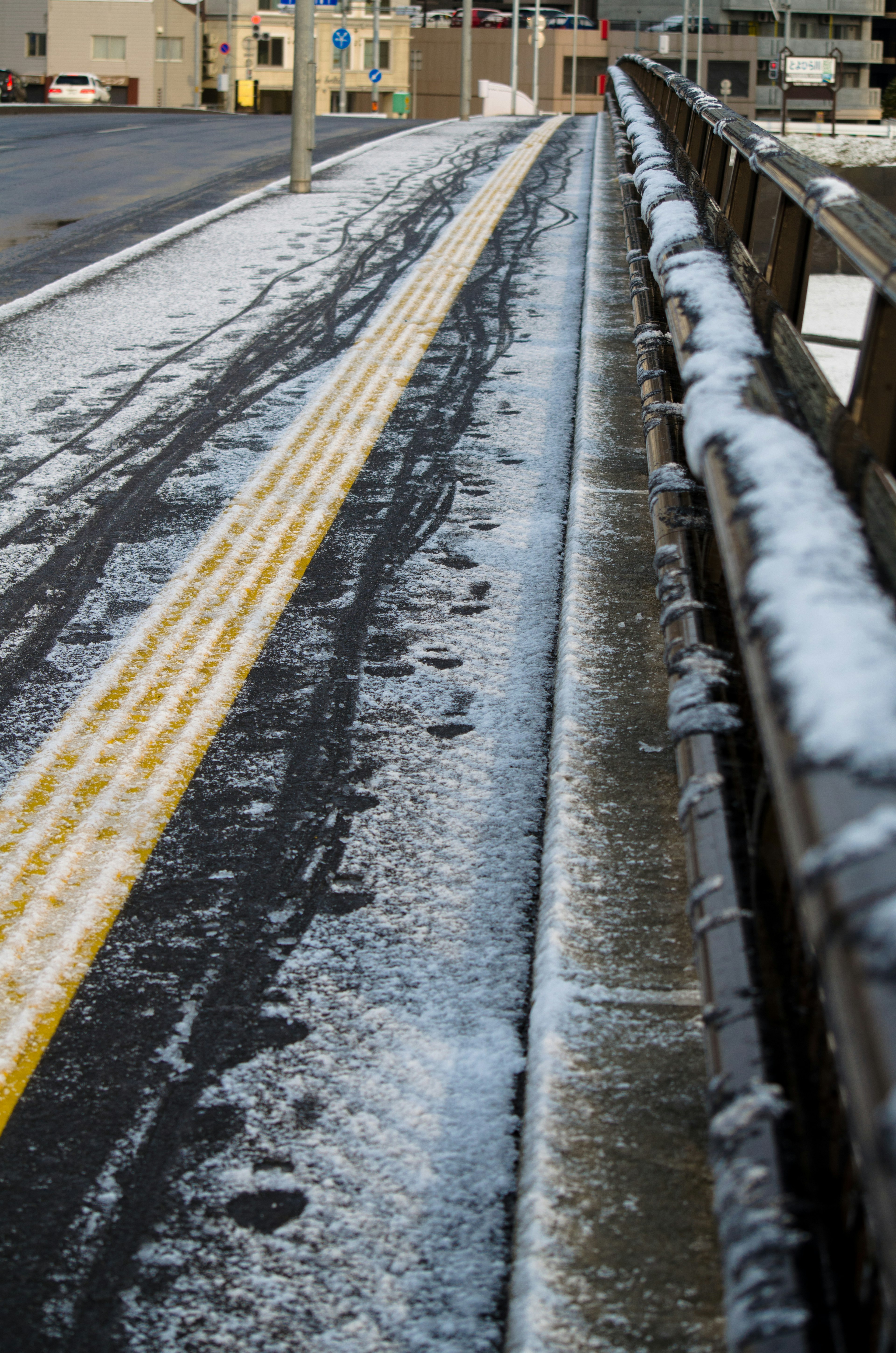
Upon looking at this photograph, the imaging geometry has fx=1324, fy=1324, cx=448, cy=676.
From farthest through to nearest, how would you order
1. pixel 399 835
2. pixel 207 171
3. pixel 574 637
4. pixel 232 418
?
pixel 207 171 < pixel 232 418 < pixel 574 637 < pixel 399 835

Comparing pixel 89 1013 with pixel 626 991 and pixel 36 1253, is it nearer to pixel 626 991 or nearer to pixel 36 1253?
pixel 36 1253

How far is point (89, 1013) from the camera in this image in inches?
93.5

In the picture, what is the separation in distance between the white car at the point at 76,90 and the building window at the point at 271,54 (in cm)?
1952

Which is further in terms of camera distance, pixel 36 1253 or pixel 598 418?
Answer: pixel 598 418

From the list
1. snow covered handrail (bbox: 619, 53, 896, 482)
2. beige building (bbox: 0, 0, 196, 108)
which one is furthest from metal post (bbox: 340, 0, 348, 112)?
snow covered handrail (bbox: 619, 53, 896, 482)

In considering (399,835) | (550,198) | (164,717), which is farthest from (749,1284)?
(550,198)

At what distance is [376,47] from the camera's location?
213 feet

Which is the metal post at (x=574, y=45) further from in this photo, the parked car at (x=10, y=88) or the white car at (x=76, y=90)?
the parked car at (x=10, y=88)

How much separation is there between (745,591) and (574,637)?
7.38 ft

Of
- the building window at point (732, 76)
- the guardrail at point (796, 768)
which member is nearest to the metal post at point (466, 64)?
the guardrail at point (796, 768)

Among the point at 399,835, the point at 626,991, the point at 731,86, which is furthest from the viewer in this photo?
the point at 731,86

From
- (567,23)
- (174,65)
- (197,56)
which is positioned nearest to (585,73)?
(567,23)

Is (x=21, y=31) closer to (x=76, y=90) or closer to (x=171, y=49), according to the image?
(x=171, y=49)

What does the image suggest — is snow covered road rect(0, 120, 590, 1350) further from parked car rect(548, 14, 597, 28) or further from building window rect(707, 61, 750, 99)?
building window rect(707, 61, 750, 99)
